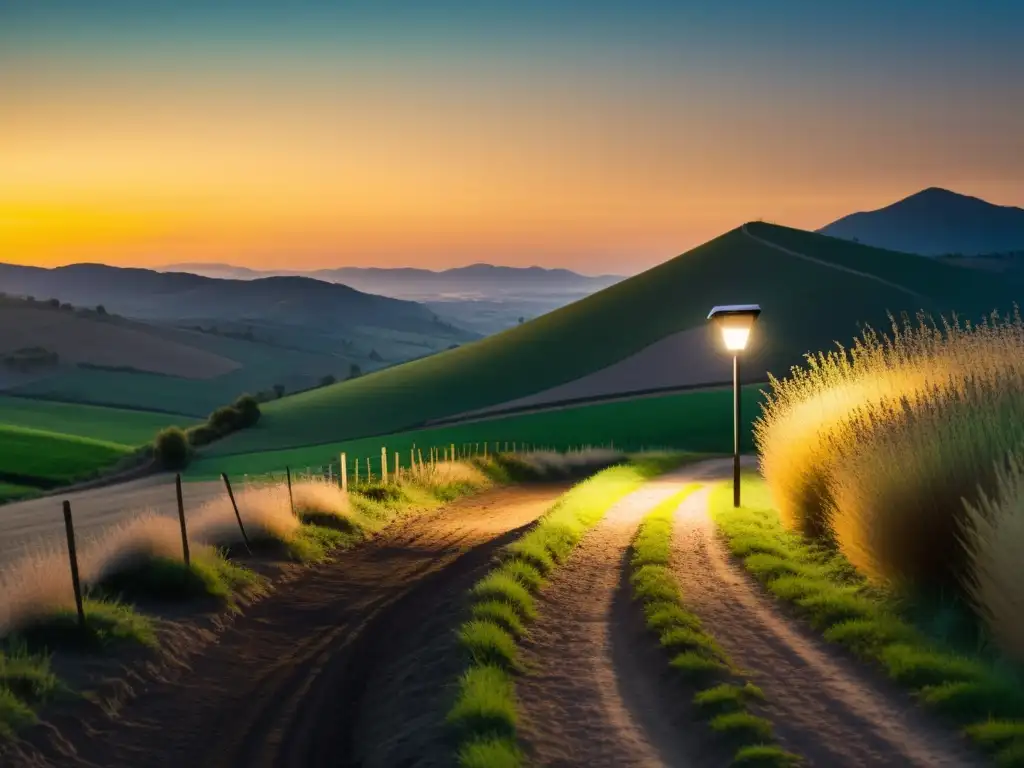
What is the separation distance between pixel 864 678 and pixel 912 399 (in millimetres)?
6231

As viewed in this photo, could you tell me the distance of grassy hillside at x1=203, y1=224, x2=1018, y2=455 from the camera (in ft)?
310

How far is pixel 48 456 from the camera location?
74438mm

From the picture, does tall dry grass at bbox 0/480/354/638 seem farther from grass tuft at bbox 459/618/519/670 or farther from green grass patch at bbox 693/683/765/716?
green grass patch at bbox 693/683/765/716

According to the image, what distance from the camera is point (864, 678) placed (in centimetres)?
950

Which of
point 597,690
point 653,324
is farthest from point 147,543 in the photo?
point 653,324

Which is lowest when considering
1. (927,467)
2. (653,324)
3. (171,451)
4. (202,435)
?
(171,451)

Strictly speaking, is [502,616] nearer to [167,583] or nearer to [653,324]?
[167,583]

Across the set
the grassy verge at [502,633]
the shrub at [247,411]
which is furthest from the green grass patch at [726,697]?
the shrub at [247,411]

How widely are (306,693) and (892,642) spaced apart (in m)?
6.23

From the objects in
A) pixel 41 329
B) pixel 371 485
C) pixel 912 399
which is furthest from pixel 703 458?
pixel 41 329

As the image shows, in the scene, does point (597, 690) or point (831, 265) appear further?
point (831, 265)

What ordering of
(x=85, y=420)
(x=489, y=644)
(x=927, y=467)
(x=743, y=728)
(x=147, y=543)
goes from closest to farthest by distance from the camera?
(x=743, y=728)
(x=489, y=644)
(x=927, y=467)
(x=147, y=543)
(x=85, y=420)

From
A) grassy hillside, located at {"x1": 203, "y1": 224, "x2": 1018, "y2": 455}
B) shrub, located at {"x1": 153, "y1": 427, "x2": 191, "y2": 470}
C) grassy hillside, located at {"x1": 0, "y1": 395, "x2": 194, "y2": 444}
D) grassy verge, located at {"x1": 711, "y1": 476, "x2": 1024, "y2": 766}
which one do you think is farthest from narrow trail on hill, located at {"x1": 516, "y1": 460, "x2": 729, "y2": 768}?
grassy hillside, located at {"x1": 0, "y1": 395, "x2": 194, "y2": 444}

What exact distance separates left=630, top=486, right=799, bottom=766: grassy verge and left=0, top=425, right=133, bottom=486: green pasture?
63.1 metres
